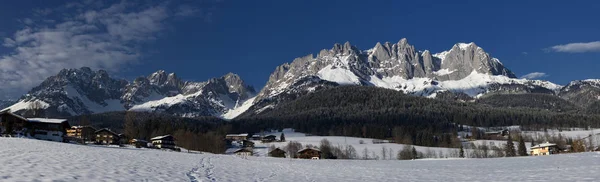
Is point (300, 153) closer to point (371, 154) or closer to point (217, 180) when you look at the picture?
point (371, 154)

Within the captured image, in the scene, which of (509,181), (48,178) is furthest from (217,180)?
(509,181)

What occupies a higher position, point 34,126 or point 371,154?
point 34,126

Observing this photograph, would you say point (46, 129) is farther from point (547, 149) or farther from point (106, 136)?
point (547, 149)

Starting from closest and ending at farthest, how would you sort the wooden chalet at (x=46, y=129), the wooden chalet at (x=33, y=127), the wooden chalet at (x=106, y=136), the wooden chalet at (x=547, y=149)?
the wooden chalet at (x=33, y=127), the wooden chalet at (x=46, y=129), the wooden chalet at (x=106, y=136), the wooden chalet at (x=547, y=149)

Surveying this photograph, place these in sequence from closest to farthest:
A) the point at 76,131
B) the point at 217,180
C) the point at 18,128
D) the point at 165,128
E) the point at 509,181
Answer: the point at 217,180
the point at 509,181
the point at 18,128
the point at 76,131
the point at 165,128

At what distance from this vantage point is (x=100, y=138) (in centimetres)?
14138

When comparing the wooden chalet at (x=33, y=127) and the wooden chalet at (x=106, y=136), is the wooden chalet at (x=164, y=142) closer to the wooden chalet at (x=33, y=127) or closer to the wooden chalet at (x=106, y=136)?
the wooden chalet at (x=106, y=136)

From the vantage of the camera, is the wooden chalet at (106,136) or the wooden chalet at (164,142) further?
the wooden chalet at (164,142)

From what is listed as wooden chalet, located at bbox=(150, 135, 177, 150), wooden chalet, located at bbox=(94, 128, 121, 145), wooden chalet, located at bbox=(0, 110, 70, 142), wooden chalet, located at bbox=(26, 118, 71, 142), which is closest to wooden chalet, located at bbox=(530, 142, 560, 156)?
wooden chalet, located at bbox=(150, 135, 177, 150)

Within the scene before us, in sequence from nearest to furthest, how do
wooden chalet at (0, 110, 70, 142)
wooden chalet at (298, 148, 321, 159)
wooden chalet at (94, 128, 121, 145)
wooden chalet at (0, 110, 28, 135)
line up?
wooden chalet at (0, 110, 28, 135)
wooden chalet at (0, 110, 70, 142)
wooden chalet at (94, 128, 121, 145)
wooden chalet at (298, 148, 321, 159)

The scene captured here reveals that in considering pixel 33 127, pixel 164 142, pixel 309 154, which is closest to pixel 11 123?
pixel 33 127

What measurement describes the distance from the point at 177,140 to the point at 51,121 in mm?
58619

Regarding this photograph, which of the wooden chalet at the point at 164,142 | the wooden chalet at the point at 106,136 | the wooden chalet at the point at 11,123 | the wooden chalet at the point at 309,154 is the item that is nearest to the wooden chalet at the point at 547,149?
the wooden chalet at the point at 309,154

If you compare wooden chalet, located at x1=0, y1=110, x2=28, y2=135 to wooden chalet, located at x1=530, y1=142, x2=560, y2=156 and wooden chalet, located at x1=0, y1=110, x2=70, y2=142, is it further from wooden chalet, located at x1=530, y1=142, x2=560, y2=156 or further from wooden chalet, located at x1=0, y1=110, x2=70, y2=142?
wooden chalet, located at x1=530, y1=142, x2=560, y2=156
